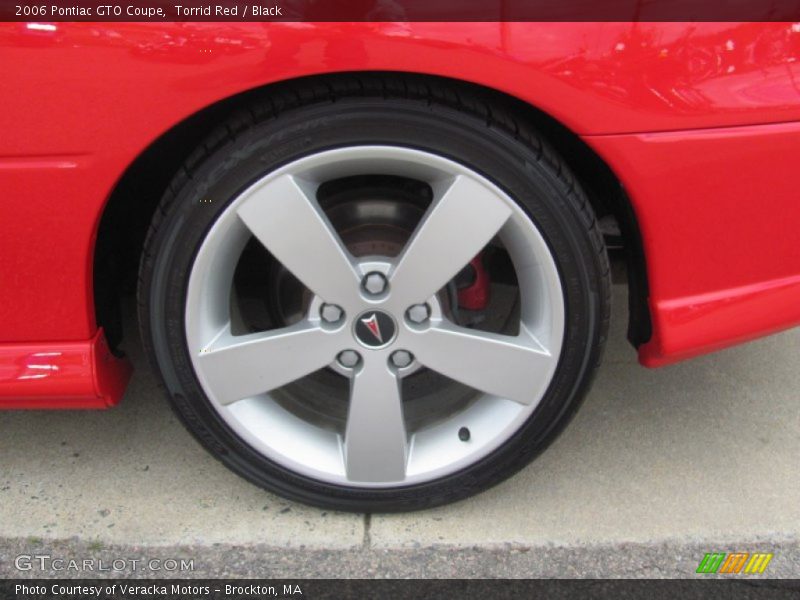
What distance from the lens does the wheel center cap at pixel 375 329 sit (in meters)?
1.64

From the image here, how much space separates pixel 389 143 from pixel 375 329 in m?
0.41

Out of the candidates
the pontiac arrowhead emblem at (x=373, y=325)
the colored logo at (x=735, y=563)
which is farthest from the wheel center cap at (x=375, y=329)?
the colored logo at (x=735, y=563)

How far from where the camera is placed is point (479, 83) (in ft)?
4.66

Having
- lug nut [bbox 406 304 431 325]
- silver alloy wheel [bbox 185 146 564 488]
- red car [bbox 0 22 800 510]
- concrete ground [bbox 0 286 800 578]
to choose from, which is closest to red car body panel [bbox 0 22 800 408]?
red car [bbox 0 22 800 510]

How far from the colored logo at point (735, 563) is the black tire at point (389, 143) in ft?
1.55

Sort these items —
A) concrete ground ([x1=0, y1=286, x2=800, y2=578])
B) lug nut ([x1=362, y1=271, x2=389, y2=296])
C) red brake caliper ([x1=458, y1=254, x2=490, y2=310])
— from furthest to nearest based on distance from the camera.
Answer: red brake caliper ([x1=458, y1=254, x2=490, y2=310])
concrete ground ([x1=0, y1=286, x2=800, y2=578])
lug nut ([x1=362, y1=271, x2=389, y2=296])

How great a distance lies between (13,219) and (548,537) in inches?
54.4

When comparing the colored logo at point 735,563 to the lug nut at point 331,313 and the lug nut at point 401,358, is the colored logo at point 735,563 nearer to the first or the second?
the lug nut at point 401,358

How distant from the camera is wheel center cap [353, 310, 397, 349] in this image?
5.39ft

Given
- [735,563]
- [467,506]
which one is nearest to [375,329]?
[467,506]

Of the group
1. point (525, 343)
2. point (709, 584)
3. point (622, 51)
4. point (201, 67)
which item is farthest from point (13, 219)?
point (709, 584)

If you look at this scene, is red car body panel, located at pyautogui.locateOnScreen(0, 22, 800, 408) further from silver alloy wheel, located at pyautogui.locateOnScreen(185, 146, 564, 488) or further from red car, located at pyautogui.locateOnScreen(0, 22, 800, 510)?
silver alloy wheel, located at pyautogui.locateOnScreen(185, 146, 564, 488)

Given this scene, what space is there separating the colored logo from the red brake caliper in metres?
0.82

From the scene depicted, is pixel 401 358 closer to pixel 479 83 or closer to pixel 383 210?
pixel 383 210
